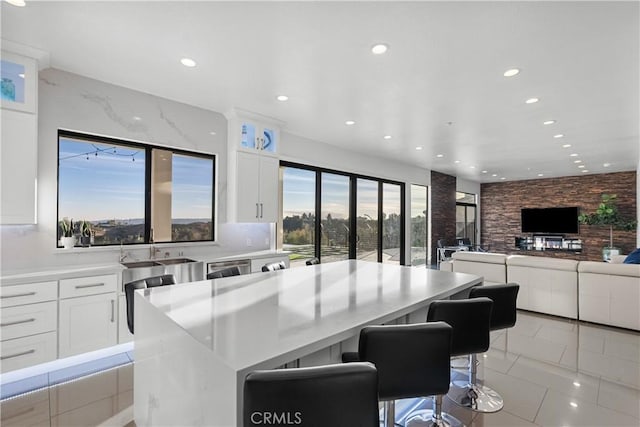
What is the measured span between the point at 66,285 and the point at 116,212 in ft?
3.36

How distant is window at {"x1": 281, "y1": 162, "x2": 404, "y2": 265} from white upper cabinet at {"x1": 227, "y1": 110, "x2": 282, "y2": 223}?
67 cm

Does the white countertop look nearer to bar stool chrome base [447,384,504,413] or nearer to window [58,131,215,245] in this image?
bar stool chrome base [447,384,504,413]

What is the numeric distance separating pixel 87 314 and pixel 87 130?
1869 millimetres

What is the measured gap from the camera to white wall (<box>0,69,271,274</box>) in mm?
3006

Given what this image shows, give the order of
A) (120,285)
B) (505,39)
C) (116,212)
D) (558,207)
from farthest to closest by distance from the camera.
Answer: (558,207) < (116,212) < (120,285) < (505,39)

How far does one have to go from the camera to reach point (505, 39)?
2475 mm

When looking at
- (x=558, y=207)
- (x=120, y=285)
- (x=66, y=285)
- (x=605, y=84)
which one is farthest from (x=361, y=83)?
(x=558, y=207)

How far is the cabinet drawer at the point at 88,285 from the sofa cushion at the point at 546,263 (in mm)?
5228

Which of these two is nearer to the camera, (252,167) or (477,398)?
(477,398)

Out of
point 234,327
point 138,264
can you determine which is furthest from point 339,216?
point 234,327

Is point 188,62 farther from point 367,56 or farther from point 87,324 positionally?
point 87,324

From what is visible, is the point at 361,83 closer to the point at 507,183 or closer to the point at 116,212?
the point at 116,212

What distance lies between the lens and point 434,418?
6.64 ft

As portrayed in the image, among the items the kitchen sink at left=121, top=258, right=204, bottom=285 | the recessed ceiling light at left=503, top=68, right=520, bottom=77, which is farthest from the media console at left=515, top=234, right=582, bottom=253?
the kitchen sink at left=121, top=258, right=204, bottom=285
